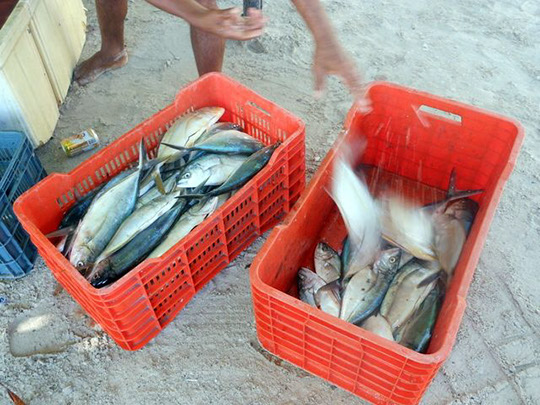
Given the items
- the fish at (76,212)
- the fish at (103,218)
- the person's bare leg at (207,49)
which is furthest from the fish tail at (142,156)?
the person's bare leg at (207,49)

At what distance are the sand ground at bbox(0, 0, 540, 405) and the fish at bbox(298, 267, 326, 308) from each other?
0.30 meters

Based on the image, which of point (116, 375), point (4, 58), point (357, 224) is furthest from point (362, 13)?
point (116, 375)

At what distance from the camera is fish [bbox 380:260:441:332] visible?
200cm

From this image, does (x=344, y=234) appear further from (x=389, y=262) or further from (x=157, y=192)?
(x=157, y=192)

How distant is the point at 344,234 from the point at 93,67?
2.17 metres

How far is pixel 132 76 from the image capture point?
3.53 m

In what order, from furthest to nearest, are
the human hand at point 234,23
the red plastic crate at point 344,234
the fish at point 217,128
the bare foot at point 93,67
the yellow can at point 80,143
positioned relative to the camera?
the bare foot at point 93,67
the yellow can at point 80,143
the fish at point 217,128
the human hand at point 234,23
the red plastic crate at point 344,234

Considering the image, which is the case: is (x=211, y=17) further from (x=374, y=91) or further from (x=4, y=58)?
(x=4, y=58)

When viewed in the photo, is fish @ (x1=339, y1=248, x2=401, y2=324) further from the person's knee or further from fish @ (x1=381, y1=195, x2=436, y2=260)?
the person's knee

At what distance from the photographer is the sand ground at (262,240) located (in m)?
2.08

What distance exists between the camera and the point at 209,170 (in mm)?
2281

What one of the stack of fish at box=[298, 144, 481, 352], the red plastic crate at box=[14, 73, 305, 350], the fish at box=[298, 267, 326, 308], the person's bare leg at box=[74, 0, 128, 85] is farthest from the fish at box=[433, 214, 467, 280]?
the person's bare leg at box=[74, 0, 128, 85]

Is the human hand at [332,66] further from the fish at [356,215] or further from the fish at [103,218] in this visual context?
the fish at [103,218]

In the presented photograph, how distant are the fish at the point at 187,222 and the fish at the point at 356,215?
1.80ft
